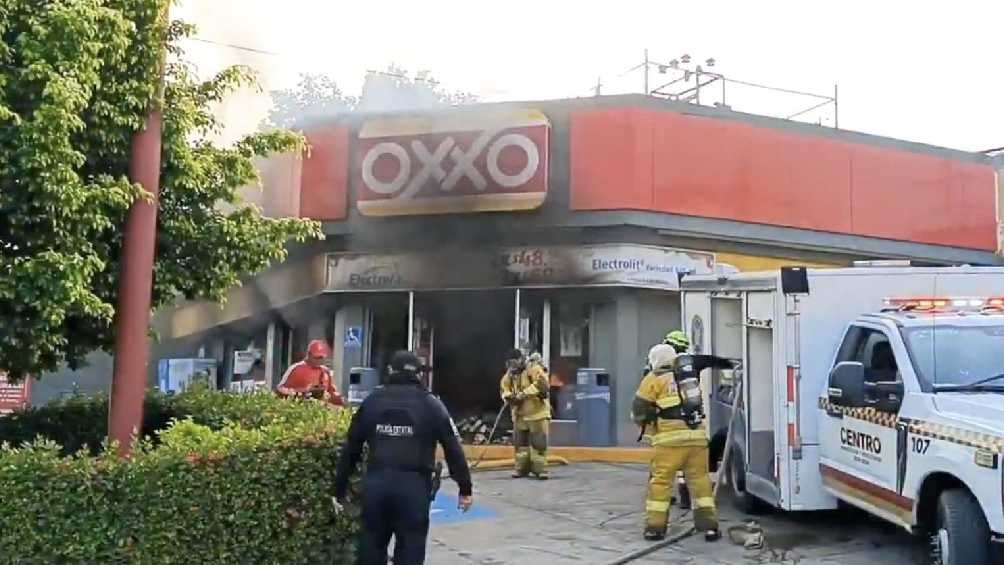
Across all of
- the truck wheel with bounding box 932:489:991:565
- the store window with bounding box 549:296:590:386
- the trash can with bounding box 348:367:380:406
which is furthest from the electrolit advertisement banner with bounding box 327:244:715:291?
the truck wheel with bounding box 932:489:991:565

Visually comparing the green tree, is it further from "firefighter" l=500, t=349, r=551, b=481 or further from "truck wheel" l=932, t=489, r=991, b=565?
"truck wheel" l=932, t=489, r=991, b=565

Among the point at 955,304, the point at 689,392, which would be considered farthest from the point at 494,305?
the point at 955,304

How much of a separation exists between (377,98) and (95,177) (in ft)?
31.9

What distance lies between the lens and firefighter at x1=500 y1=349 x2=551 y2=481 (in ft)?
36.9

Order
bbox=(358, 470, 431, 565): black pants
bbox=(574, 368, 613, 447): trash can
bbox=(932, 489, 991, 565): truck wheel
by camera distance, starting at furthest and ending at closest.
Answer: bbox=(574, 368, 613, 447): trash can → bbox=(932, 489, 991, 565): truck wheel → bbox=(358, 470, 431, 565): black pants

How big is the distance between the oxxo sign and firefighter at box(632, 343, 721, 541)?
233 inches

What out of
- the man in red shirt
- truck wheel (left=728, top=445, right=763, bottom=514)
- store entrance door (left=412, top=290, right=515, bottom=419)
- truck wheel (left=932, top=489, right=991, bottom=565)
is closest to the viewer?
truck wheel (left=932, top=489, right=991, bottom=565)

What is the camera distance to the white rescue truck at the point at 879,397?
18.4 feet

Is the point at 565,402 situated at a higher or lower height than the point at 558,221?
lower

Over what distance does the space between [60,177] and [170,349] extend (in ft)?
43.0

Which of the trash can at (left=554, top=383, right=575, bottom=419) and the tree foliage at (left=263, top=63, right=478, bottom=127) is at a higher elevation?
the tree foliage at (left=263, top=63, right=478, bottom=127)

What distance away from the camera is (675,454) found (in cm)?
752

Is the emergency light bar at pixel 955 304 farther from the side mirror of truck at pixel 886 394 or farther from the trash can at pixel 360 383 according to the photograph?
the trash can at pixel 360 383

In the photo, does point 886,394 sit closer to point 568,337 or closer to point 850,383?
point 850,383
